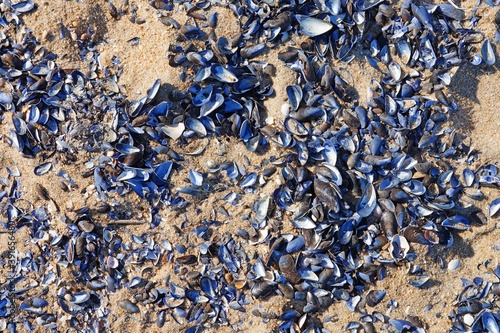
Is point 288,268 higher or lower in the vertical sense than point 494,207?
lower

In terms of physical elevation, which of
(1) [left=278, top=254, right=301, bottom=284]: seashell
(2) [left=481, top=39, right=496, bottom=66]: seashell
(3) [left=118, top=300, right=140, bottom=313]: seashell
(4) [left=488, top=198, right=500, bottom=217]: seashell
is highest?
(2) [left=481, top=39, right=496, bottom=66]: seashell

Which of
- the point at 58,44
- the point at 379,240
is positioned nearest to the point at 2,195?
the point at 58,44

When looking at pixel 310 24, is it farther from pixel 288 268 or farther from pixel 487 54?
pixel 288 268

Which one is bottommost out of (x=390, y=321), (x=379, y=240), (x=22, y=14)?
(x=390, y=321)

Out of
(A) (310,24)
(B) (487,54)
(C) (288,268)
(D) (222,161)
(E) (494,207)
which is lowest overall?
(C) (288,268)

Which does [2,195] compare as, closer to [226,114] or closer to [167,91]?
[167,91]

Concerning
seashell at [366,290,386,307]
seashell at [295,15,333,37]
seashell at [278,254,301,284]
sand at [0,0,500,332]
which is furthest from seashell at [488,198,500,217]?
seashell at [295,15,333,37]

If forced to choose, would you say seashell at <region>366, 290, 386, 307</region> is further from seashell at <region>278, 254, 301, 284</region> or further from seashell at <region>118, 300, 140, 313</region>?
seashell at <region>118, 300, 140, 313</region>

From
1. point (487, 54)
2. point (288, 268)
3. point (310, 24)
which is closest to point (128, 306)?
point (288, 268)
